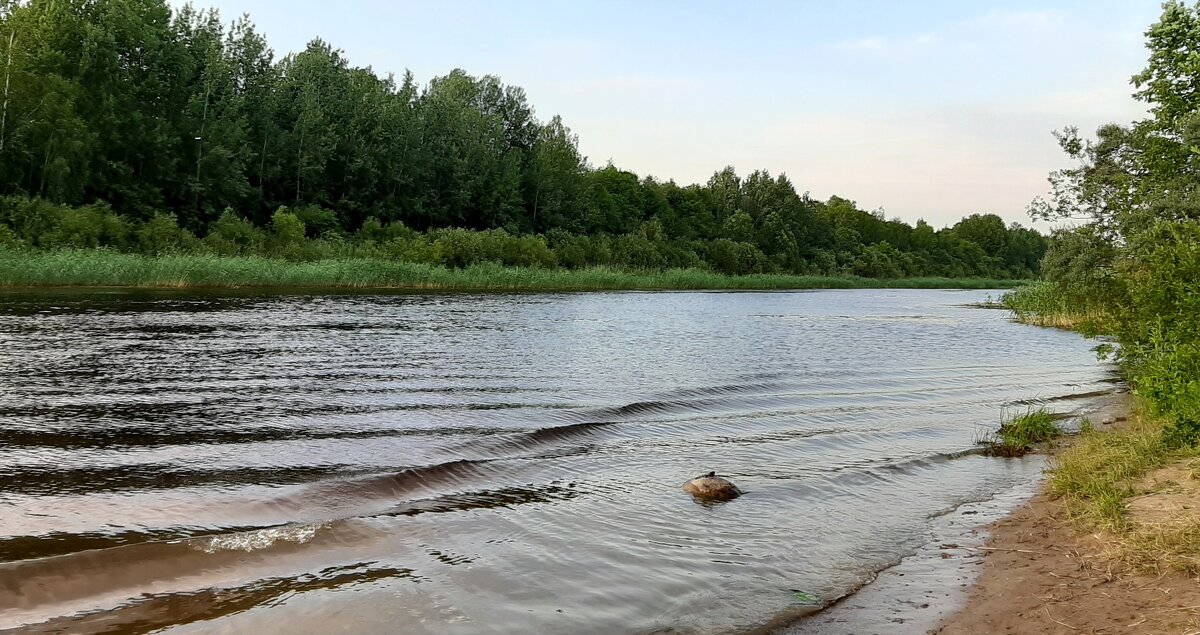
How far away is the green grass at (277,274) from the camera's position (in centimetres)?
4025

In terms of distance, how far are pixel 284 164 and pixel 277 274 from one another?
35.8 meters

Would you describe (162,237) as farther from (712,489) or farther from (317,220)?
(712,489)

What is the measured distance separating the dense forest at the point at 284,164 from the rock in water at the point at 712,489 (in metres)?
47.7

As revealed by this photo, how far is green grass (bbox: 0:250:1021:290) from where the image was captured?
132 ft

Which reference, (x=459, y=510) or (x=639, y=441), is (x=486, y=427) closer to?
(x=639, y=441)

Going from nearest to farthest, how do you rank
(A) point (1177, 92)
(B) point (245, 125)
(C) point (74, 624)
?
(C) point (74, 624) → (A) point (1177, 92) → (B) point (245, 125)

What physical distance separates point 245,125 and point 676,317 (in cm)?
5463

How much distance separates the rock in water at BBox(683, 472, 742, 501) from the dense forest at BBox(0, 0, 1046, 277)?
47.7 m

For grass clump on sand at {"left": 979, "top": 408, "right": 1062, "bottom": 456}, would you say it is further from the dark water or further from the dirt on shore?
the dirt on shore

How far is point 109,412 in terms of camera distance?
1317cm

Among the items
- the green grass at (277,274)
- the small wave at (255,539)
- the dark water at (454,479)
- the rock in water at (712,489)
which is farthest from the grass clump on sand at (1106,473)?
the green grass at (277,274)

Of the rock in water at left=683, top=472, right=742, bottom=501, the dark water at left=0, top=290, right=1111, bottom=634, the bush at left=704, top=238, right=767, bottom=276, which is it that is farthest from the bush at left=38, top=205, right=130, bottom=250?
the bush at left=704, top=238, right=767, bottom=276

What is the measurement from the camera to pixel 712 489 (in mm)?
9578

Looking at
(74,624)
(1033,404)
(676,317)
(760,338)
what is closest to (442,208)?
(676,317)
